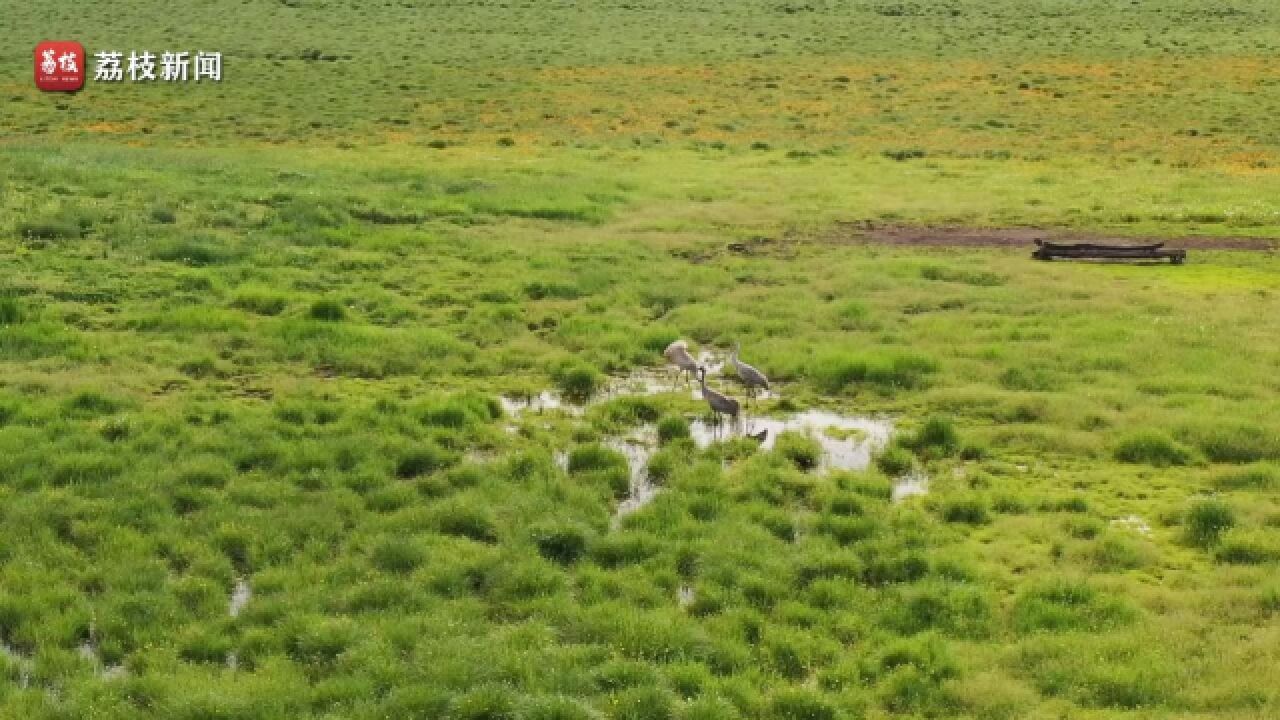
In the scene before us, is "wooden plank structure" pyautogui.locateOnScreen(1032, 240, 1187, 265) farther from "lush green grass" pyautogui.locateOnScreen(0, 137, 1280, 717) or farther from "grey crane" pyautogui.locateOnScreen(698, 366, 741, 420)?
"grey crane" pyautogui.locateOnScreen(698, 366, 741, 420)

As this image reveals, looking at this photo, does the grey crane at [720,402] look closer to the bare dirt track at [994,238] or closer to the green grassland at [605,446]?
the green grassland at [605,446]

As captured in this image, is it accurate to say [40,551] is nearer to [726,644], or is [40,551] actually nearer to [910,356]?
[726,644]

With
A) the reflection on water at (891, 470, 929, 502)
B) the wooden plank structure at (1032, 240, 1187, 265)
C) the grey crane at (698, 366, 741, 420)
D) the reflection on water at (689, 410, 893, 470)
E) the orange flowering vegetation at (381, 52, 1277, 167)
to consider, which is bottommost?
the reflection on water at (689, 410, 893, 470)

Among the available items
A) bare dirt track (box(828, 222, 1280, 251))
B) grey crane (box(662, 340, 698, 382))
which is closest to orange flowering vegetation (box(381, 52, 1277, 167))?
bare dirt track (box(828, 222, 1280, 251))

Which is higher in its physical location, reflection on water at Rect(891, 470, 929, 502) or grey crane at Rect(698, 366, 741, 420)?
grey crane at Rect(698, 366, 741, 420)
